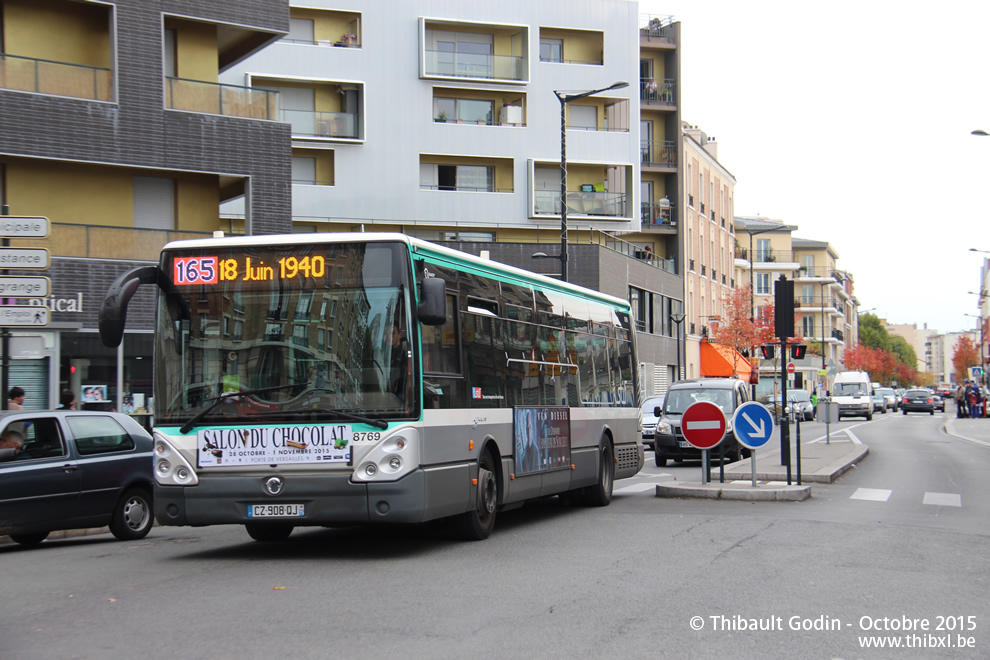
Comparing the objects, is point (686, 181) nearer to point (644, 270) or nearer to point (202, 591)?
point (644, 270)

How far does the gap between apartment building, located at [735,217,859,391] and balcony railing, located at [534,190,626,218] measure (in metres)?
47.2

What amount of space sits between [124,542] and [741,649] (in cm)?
832

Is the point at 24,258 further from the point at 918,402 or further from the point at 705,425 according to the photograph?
the point at 918,402

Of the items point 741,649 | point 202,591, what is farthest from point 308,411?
point 741,649

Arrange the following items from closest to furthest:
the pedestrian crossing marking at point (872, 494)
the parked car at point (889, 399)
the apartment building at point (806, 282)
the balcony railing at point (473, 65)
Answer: the pedestrian crossing marking at point (872, 494)
the balcony railing at point (473, 65)
the parked car at point (889, 399)
the apartment building at point (806, 282)

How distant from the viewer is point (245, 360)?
10.2 meters

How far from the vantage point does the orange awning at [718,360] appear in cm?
6881

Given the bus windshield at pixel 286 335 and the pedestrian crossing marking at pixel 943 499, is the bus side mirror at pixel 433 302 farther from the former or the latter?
the pedestrian crossing marking at pixel 943 499

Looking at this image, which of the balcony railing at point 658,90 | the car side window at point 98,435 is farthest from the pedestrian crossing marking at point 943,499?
the balcony railing at point 658,90

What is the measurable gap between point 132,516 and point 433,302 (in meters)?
5.27

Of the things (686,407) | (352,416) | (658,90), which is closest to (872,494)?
(686,407)

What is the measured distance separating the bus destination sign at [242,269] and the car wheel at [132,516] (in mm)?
3609

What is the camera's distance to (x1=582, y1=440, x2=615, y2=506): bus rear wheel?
15.5 meters

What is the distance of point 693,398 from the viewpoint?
1008 inches
